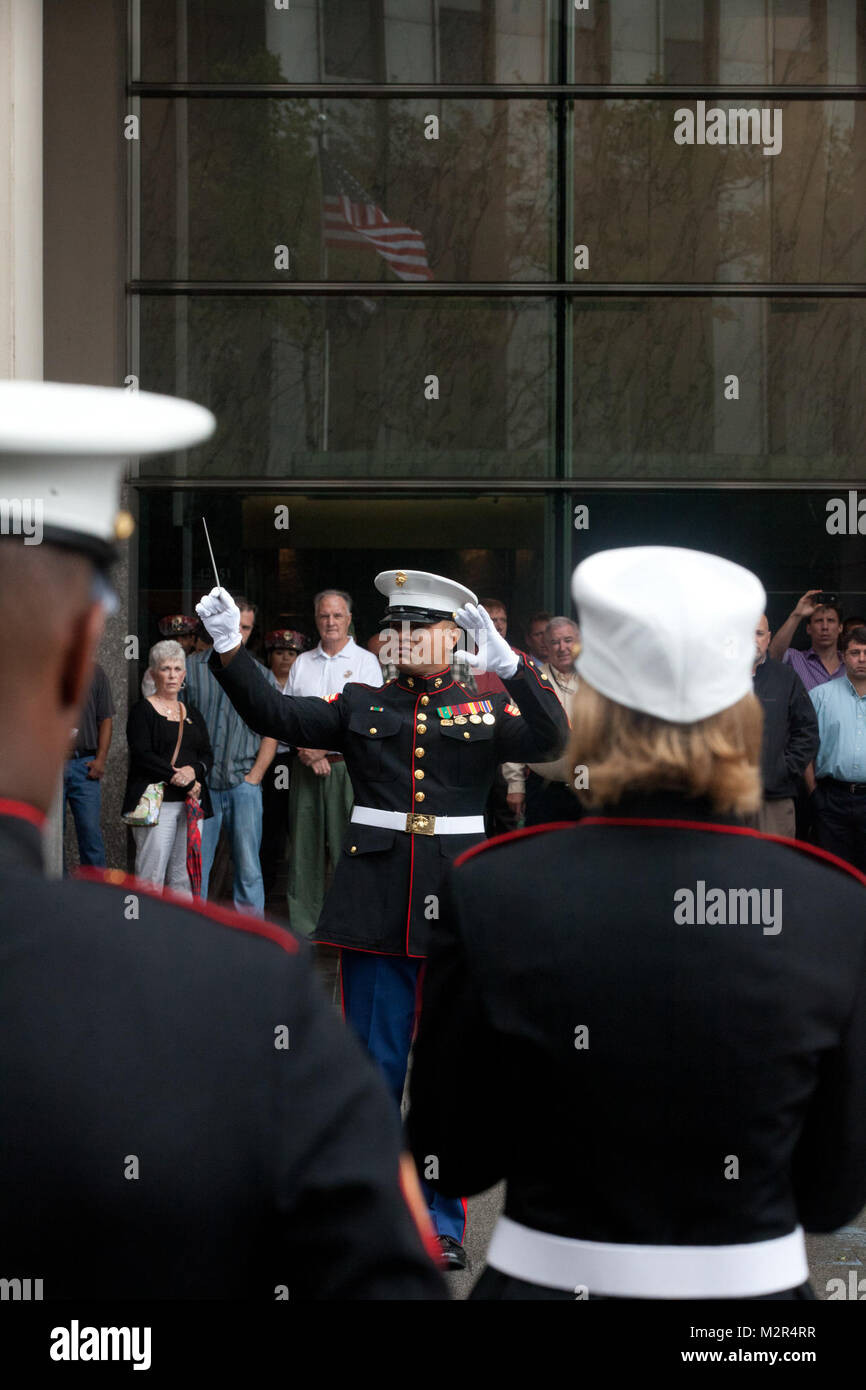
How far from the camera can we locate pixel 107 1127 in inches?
39.1

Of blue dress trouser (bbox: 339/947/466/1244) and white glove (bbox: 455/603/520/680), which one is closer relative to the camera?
blue dress trouser (bbox: 339/947/466/1244)

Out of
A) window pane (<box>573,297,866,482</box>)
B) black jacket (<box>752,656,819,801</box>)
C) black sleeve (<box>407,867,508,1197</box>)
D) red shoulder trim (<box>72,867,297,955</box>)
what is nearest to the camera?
red shoulder trim (<box>72,867,297,955</box>)

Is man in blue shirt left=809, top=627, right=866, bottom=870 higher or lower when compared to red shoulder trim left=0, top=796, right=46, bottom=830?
lower

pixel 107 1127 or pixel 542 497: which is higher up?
pixel 542 497

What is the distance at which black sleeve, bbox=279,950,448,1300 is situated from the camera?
3.29 feet

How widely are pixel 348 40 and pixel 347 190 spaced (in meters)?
0.95

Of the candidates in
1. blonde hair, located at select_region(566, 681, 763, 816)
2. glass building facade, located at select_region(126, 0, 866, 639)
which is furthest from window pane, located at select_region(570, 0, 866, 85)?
blonde hair, located at select_region(566, 681, 763, 816)

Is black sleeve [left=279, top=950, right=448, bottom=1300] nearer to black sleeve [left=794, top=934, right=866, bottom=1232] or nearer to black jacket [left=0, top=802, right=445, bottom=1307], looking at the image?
black jacket [left=0, top=802, right=445, bottom=1307]

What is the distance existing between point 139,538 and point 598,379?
3.21 metres

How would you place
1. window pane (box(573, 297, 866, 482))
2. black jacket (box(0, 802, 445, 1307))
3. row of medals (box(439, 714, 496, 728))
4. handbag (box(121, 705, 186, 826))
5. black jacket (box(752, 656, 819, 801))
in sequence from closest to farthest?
1. black jacket (box(0, 802, 445, 1307))
2. row of medals (box(439, 714, 496, 728))
3. black jacket (box(752, 656, 819, 801))
4. handbag (box(121, 705, 186, 826))
5. window pane (box(573, 297, 866, 482))

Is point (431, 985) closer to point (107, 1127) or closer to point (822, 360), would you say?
point (107, 1127)

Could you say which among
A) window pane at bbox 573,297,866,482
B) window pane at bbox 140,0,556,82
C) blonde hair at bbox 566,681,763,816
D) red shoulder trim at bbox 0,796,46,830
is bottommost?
blonde hair at bbox 566,681,763,816

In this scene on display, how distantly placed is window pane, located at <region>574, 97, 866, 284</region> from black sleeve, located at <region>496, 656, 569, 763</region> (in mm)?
Answer: 5897
